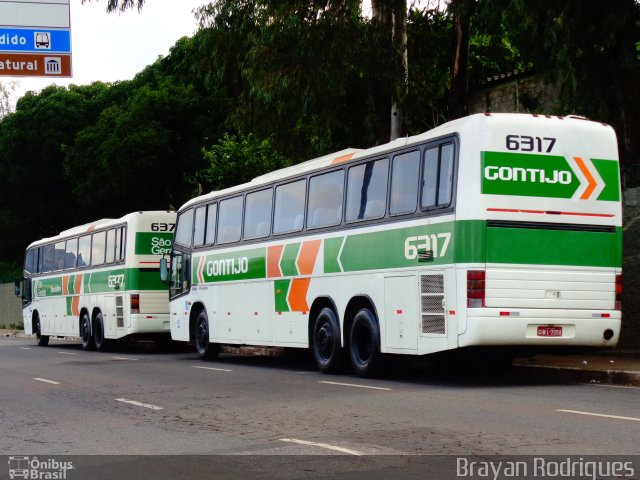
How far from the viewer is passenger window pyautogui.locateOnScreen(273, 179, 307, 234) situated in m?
19.2

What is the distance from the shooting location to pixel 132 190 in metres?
42.8

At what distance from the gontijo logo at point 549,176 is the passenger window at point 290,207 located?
5.14 m

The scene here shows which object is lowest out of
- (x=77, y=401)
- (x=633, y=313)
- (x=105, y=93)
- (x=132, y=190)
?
(x=77, y=401)

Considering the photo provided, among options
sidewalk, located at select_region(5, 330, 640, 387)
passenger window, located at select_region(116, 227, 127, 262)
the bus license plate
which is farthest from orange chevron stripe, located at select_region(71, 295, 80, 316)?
the bus license plate

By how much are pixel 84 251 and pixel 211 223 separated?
9.09 meters

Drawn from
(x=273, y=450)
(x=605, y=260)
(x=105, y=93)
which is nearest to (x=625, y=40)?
(x=605, y=260)

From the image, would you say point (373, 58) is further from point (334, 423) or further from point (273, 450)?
point (273, 450)

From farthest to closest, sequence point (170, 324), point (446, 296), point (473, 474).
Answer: point (170, 324) < point (446, 296) < point (473, 474)

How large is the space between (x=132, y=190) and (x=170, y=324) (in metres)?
17.7

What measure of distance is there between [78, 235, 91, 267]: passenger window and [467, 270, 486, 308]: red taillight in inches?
707

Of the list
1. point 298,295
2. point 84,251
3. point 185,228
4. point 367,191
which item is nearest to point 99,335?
point 84,251

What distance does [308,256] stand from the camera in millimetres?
18781

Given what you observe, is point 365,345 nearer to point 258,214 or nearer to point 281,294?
point 281,294

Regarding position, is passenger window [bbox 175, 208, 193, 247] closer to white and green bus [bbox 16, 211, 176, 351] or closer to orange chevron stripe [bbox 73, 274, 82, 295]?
white and green bus [bbox 16, 211, 176, 351]
